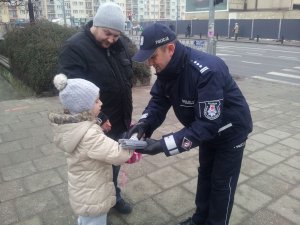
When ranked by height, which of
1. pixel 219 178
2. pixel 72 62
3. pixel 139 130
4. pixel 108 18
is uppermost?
pixel 108 18

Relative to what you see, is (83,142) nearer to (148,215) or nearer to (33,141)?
(148,215)

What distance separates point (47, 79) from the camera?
7801 mm

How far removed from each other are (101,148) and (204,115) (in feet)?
2.27

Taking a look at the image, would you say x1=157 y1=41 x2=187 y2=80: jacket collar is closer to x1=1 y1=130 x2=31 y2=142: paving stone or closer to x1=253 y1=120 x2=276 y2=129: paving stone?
x1=1 y1=130 x2=31 y2=142: paving stone

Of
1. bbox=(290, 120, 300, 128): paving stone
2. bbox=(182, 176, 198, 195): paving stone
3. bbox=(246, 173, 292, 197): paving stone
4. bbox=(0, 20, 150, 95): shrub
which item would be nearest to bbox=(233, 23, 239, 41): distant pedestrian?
bbox=(0, 20, 150, 95): shrub

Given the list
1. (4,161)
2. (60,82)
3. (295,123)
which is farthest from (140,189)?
(295,123)

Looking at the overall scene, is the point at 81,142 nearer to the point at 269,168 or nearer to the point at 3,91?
the point at 269,168

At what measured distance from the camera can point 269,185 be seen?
365cm

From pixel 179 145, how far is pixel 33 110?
5307mm

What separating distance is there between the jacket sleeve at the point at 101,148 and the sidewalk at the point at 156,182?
1.17 meters

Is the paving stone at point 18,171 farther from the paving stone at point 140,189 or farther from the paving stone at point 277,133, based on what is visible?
the paving stone at point 277,133

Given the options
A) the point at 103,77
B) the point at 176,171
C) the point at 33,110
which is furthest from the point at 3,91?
Answer: the point at 103,77

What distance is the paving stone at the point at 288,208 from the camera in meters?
3.06

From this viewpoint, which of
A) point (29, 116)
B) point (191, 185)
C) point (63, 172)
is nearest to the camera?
point (191, 185)
